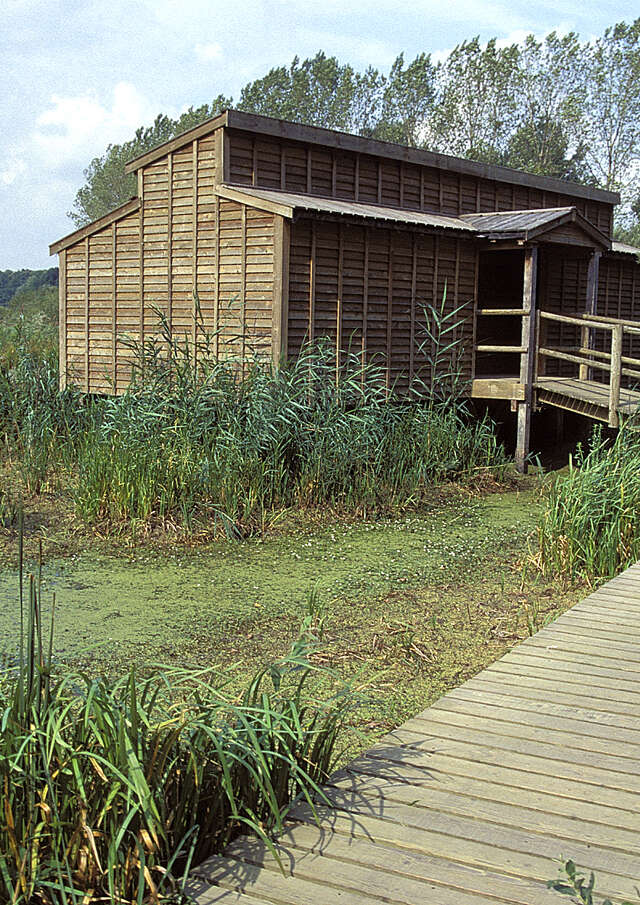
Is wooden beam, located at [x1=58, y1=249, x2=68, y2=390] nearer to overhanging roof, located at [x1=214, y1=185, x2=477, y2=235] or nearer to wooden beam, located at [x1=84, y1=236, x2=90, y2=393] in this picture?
wooden beam, located at [x1=84, y1=236, x2=90, y2=393]

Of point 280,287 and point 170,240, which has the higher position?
point 170,240

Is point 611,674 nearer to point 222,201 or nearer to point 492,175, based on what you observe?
point 222,201

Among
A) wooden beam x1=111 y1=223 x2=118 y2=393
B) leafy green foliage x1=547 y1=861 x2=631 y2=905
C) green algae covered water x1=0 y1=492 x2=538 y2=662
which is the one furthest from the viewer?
wooden beam x1=111 y1=223 x2=118 y2=393

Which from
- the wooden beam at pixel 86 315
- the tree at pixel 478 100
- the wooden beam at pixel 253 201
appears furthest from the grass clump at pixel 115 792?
the tree at pixel 478 100

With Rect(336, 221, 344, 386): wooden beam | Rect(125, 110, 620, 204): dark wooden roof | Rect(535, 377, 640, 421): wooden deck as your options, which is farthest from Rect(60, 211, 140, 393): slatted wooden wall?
Rect(535, 377, 640, 421): wooden deck

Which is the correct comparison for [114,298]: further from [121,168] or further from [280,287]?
[121,168]

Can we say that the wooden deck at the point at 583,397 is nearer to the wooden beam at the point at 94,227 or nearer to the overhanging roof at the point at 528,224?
the overhanging roof at the point at 528,224

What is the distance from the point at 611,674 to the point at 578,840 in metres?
1.66

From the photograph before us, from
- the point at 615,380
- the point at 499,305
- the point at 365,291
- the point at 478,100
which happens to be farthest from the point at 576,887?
the point at 478,100

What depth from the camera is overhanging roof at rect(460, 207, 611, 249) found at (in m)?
13.1

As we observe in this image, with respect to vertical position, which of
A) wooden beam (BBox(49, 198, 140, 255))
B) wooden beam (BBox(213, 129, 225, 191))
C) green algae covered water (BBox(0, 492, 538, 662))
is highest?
wooden beam (BBox(213, 129, 225, 191))

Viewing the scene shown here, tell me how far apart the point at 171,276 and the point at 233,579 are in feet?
19.4

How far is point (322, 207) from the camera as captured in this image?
452 inches

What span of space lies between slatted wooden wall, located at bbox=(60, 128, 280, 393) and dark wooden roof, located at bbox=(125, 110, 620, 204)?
0.15m
